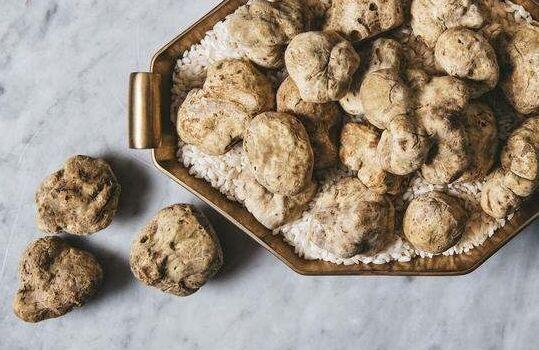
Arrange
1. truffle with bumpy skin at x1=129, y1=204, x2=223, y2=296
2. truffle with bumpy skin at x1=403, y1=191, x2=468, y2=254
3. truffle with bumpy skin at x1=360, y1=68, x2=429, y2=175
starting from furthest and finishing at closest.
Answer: truffle with bumpy skin at x1=129, y1=204, x2=223, y2=296
truffle with bumpy skin at x1=403, y1=191, x2=468, y2=254
truffle with bumpy skin at x1=360, y1=68, x2=429, y2=175

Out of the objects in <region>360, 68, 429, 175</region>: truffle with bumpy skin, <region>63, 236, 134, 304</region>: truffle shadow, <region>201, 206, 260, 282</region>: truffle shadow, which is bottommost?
<region>63, 236, 134, 304</region>: truffle shadow

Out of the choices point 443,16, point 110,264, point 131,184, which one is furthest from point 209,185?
point 443,16

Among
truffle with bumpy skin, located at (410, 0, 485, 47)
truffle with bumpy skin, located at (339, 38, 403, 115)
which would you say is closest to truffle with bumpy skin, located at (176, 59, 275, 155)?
truffle with bumpy skin, located at (339, 38, 403, 115)

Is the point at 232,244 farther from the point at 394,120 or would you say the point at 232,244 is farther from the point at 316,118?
the point at 394,120

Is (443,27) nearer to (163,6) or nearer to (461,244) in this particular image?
(461,244)

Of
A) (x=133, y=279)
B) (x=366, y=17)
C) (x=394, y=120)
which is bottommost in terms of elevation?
(x=133, y=279)

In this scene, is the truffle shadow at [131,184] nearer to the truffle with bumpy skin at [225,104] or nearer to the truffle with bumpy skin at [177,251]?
the truffle with bumpy skin at [177,251]

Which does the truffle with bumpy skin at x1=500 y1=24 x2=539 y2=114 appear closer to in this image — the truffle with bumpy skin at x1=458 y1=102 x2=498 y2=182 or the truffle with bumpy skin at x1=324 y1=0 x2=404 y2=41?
the truffle with bumpy skin at x1=458 y1=102 x2=498 y2=182

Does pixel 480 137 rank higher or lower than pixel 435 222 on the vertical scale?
higher

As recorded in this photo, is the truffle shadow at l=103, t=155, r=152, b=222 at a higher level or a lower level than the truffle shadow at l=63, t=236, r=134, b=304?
higher
